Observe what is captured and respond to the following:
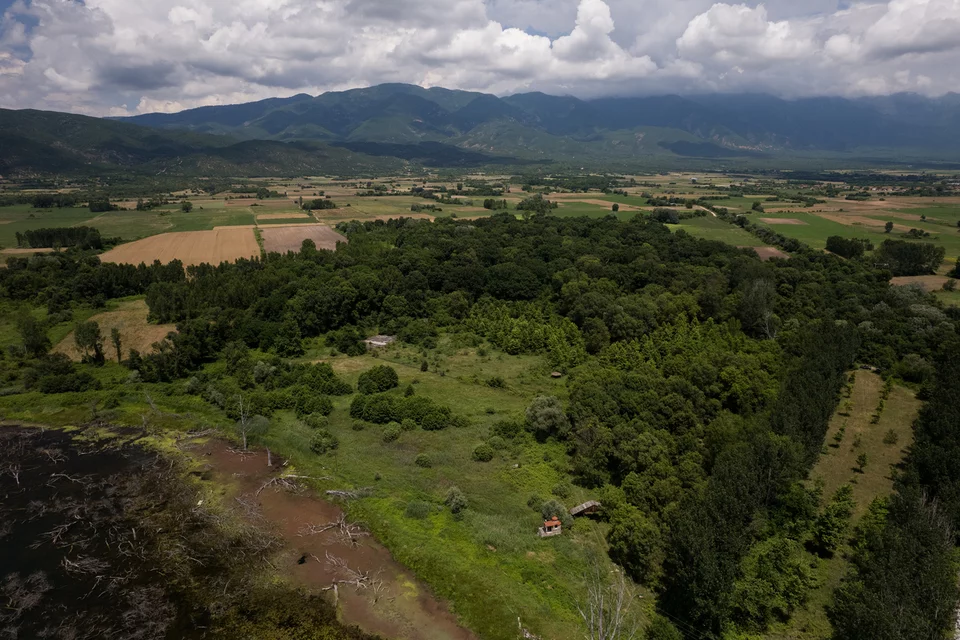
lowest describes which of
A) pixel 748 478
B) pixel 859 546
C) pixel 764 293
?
pixel 859 546

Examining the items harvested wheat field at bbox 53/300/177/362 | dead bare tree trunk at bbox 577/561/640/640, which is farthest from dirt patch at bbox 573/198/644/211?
dead bare tree trunk at bbox 577/561/640/640

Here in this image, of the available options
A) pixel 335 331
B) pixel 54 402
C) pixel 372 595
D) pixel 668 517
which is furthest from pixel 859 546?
pixel 54 402

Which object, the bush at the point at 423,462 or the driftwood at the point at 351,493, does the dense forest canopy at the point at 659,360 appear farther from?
the driftwood at the point at 351,493

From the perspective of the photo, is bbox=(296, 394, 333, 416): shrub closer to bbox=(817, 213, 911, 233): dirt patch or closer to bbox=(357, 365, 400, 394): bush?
bbox=(357, 365, 400, 394): bush

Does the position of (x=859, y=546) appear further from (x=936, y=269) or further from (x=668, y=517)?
(x=936, y=269)

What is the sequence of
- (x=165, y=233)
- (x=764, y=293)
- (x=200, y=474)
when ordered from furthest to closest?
1. (x=165, y=233)
2. (x=764, y=293)
3. (x=200, y=474)

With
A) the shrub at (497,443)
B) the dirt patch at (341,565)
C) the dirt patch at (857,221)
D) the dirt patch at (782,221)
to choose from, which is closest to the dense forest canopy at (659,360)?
the shrub at (497,443)

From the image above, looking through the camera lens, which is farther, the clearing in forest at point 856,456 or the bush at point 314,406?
the bush at point 314,406
